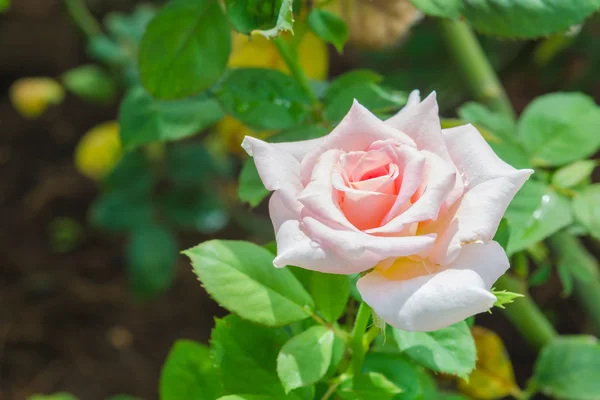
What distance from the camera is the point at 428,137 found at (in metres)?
0.45

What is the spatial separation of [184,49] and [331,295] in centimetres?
30

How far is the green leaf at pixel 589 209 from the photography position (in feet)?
2.22

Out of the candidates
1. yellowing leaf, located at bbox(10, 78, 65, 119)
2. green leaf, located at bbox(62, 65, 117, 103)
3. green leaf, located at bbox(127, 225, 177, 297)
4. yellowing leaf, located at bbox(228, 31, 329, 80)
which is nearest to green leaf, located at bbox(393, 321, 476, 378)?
yellowing leaf, located at bbox(228, 31, 329, 80)

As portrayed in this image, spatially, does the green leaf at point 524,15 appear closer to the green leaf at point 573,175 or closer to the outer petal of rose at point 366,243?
the green leaf at point 573,175

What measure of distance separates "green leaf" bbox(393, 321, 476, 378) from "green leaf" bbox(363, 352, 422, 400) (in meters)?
0.04

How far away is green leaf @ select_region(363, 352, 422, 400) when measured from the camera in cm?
54

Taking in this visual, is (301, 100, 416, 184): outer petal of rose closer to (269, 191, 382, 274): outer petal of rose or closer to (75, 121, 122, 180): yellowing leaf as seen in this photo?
(269, 191, 382, 274): outer petal of rose

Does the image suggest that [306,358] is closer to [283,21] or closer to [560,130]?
[283,21]

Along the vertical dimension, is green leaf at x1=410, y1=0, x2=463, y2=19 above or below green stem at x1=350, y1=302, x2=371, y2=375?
above

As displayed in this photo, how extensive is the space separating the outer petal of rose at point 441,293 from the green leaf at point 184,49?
13.1 inches

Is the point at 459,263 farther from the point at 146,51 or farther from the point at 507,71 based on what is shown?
the point at 507,71

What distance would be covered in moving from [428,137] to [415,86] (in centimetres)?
107

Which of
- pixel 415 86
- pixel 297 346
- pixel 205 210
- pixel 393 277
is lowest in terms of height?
pixel 205 210

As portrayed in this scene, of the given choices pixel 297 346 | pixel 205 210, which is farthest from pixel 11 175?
pixel 297 346
